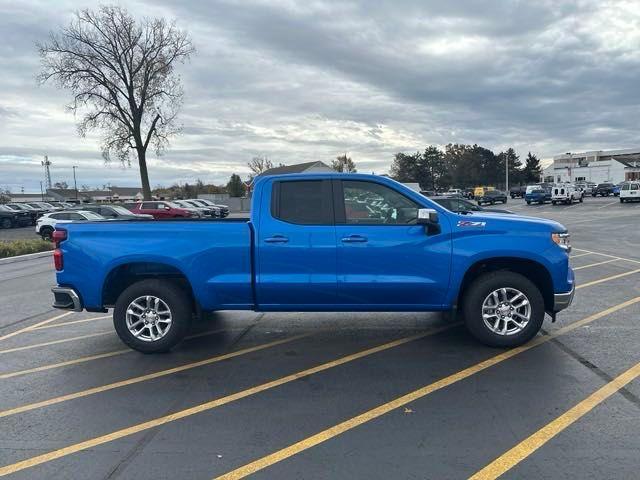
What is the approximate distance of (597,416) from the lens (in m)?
3.84

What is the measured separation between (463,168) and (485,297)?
112740 millimetres

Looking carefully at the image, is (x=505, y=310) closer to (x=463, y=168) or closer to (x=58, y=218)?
(x=58, y=218)

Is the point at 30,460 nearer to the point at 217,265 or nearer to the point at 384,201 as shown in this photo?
the point at 217,265

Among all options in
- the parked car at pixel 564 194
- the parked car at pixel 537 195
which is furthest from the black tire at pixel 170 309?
the parked car at pixel 537 195

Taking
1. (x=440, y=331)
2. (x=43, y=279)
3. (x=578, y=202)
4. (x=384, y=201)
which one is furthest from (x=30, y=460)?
(x=578, y=202)

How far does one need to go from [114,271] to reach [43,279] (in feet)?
24.7

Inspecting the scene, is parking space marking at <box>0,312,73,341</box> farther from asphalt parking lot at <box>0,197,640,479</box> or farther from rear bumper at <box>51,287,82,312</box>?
rear bumper at <box>51,287,82,312</box>

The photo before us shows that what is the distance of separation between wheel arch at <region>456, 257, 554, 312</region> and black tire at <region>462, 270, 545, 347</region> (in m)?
0.11

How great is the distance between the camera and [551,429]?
367cm

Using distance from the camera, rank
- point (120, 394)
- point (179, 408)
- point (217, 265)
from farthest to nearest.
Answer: point (217, 265)
point (120, 394)
point (179, 408)

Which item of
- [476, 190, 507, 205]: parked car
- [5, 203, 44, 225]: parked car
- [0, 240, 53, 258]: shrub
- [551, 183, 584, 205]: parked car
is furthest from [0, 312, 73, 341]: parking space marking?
[476, 190, 507, 205]: parked car

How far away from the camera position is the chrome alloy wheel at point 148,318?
550 centimetres

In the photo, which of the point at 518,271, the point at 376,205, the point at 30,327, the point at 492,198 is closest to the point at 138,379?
the point at 376,205

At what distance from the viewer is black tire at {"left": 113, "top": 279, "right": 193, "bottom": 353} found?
214 inches
